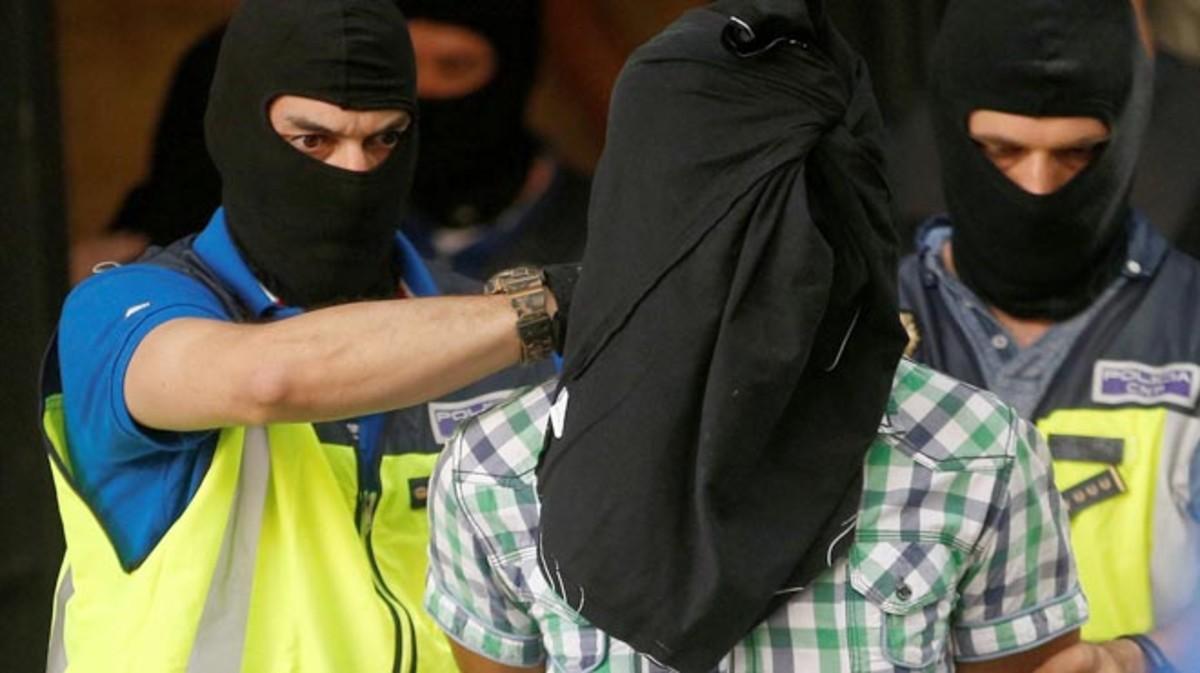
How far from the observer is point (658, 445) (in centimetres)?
188

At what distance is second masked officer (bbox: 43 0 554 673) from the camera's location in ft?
7.86

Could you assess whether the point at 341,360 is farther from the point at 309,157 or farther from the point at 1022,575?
the point at 1022,575

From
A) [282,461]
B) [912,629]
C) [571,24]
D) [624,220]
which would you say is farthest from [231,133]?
[912,629]

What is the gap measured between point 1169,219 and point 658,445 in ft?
4.60

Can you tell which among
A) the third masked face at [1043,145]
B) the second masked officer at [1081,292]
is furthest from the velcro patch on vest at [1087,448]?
the third masked face at [1043,145]

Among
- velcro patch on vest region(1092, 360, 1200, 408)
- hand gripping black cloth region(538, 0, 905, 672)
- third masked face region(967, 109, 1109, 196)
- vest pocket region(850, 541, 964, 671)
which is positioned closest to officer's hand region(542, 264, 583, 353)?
hand gripping black cloth region(538, 0, 905, 672)

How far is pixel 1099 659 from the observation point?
2385mm

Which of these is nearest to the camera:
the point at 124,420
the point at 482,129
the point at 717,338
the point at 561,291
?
the point at 717,338

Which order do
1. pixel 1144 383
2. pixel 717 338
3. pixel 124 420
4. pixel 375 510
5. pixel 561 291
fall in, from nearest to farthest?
pixel 717 338 → pixel 561 291 → pixel 124 420 → pixel 375 510 → pixel 1144 383

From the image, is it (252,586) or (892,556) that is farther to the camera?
(252,586)

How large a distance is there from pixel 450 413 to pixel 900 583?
1.07 meters

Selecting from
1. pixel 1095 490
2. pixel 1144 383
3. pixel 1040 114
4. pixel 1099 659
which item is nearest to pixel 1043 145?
pixel 1040 114

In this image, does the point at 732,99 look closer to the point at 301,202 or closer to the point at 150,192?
the point at 301,202

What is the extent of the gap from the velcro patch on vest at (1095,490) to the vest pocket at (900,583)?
86 centimetres
